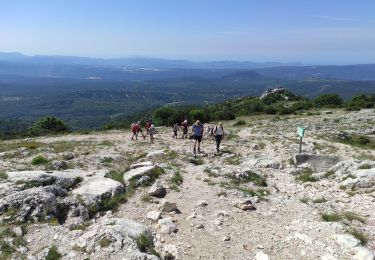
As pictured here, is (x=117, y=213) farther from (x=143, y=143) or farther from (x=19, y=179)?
(x=143, y=143)

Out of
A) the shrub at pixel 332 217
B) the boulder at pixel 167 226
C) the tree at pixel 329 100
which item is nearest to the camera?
the boulder at pixel 167 226

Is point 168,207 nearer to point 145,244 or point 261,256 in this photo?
point 145,244

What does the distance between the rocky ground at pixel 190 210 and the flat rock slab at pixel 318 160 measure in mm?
55

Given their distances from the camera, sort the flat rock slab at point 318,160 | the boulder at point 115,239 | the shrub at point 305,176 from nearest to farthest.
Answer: the boulder at point 115,239
the shrub at point 305,176
the flat rock slab at point 318,160

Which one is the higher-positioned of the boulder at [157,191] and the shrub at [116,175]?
the boulder at [157,191]

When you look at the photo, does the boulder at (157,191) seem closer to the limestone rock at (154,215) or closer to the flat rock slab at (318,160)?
the limestone rock at (154,215)

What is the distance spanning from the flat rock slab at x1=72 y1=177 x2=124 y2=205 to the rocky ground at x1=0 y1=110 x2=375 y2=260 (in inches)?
1.5

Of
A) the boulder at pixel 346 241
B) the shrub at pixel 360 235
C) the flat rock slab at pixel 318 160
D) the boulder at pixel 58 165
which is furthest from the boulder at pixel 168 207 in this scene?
the flat rock slab at pixel 318 160

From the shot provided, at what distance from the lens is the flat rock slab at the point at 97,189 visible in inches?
539

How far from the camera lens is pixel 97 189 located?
14430mm

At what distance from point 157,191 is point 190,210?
1.96m

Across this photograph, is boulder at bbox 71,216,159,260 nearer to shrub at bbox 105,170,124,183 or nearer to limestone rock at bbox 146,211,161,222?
limestone rock at bbox 146,211,161,222

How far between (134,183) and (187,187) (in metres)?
2.24

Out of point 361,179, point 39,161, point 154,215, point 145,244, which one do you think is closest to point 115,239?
point 145,244
